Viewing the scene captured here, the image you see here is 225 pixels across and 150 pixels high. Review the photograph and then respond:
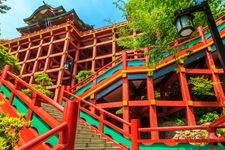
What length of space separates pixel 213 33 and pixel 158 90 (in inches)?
338

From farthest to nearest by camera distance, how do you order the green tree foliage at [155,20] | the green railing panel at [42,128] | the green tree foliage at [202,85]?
the green tree foliage at [202,85]
the green tree foliage at [155,20]
the green railing panel at [42,128]

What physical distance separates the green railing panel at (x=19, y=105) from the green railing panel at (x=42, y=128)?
1.73 ft

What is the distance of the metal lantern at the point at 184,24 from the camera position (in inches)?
171

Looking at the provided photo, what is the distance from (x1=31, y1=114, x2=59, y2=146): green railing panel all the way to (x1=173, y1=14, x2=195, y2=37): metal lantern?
10.5 feet

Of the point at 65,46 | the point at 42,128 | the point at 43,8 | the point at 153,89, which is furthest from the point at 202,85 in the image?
the point at 43,8

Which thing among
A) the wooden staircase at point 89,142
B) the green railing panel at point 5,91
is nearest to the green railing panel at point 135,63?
the wooden staircase at point 89,142

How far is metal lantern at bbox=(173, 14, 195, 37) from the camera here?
4.34m

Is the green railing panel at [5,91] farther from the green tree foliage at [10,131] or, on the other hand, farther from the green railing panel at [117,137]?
the green railing panel at [117,137]

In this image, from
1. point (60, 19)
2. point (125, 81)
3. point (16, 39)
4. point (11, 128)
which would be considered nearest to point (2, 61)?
point (125, 81)

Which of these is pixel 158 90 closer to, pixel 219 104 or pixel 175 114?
pixel 175 114

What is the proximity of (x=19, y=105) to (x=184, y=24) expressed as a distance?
13.6ft

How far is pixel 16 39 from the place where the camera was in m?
26.7

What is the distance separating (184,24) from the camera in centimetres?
438

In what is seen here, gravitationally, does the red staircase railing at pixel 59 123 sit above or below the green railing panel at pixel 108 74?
below
